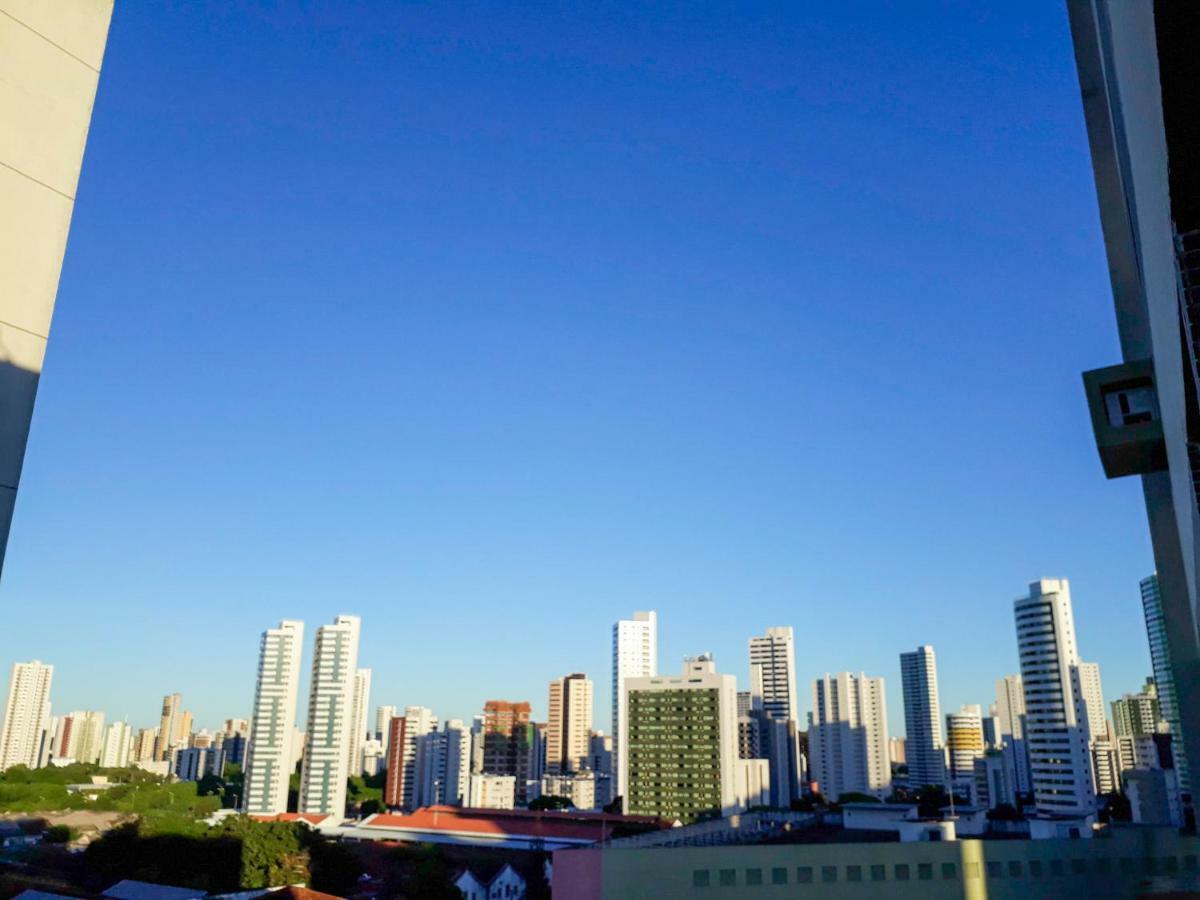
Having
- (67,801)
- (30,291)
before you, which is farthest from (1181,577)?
(67,801)

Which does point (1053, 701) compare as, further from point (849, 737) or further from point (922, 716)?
point (922, 716)

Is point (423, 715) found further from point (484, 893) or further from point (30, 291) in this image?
point (30, 291)

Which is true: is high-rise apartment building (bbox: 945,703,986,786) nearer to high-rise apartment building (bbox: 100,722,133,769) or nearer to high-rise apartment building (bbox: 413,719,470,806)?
high-rise apartment building (bbox: 413,719,470,806)

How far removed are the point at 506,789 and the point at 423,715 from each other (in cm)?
1508

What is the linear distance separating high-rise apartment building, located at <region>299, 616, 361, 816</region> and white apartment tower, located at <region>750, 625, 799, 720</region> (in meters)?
38.3

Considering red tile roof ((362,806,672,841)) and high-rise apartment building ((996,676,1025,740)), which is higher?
high-rise apartment building ((996,676,1025,740))

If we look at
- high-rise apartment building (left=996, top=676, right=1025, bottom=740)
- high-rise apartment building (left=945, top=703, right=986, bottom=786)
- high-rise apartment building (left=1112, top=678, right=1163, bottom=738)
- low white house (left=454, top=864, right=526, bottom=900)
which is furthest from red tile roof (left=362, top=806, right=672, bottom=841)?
high-rise apartment building (left=996, top=676, right=1025, bottom=740)

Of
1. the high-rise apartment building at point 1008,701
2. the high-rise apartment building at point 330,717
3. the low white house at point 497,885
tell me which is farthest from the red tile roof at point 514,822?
the high-rise apartment building at point 1008,701

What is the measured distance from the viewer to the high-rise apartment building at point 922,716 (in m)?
83.2

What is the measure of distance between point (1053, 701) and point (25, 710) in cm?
7514

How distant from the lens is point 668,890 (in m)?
15.7

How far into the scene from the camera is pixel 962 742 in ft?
265

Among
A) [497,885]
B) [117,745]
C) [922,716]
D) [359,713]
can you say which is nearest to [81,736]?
[117,745]

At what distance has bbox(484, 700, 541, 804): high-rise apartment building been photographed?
72000mm
